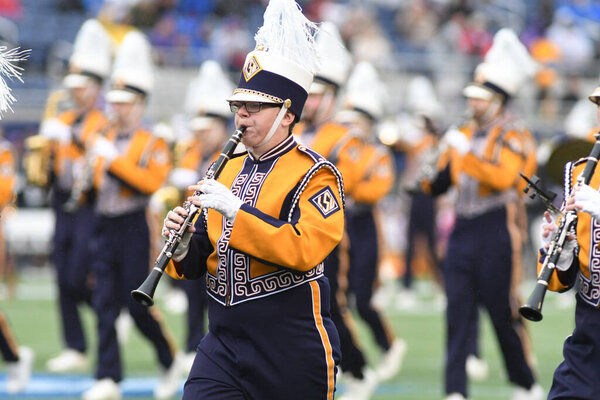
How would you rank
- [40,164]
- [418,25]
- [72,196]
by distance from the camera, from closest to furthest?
[72,196], [40,164], [418,25]

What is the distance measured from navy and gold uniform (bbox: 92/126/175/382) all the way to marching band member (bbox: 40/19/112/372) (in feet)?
3.12

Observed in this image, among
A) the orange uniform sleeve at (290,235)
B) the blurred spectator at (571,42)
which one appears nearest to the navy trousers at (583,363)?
the orange uniform sleeve at (290,235)

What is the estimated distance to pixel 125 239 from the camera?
30.6 feet

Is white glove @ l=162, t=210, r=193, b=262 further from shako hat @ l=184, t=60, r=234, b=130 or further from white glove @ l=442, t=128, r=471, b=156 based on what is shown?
shako hat @ l=184, t=60, r=234, b=130

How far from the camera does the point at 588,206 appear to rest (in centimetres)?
489

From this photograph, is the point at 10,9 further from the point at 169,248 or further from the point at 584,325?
the point at 584,325

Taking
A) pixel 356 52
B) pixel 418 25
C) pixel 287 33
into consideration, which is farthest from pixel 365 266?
pixel 418 25

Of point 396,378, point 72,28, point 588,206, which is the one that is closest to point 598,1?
point 72,28

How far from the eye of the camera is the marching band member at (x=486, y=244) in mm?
8484

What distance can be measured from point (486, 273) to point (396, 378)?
2.19 meters

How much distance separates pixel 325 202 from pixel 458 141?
12.7 feet

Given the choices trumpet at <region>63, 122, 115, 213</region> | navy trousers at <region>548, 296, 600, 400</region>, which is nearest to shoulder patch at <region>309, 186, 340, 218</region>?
navy trousers at <region>548, 296, 600, 400</region>

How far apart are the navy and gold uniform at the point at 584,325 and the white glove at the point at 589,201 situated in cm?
17

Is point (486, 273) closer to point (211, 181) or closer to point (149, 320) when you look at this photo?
point (149, 320)
